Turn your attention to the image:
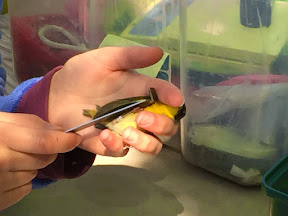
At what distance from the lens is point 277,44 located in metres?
0.55

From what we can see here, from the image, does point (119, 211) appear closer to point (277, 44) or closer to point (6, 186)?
point (6, 186)

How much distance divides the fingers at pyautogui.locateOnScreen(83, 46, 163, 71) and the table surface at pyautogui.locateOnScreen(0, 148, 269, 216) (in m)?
0.18

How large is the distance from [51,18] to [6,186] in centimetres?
51

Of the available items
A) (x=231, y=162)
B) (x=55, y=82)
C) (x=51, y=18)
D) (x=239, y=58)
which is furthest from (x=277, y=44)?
(x=51, y=18)

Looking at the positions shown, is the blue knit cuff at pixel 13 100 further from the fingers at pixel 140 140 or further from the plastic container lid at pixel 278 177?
the plastic container lid at pixel 278 177

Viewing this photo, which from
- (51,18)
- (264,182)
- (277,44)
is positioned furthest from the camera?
(51,18)

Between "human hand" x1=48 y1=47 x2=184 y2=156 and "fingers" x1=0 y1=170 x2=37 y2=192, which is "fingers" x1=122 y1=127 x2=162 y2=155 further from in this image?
"fingers" x1=0 y1=170 x2=37 y2=192

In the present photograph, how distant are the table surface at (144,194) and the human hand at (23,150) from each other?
0.37 ft

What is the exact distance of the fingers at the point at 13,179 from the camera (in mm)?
450

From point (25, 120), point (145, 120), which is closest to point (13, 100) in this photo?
point (25, 120)

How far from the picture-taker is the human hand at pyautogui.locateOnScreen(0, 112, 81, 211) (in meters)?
0.43

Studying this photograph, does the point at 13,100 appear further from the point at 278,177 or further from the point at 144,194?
the point at 278,177

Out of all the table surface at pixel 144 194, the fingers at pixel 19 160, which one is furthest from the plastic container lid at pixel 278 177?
the fingers at pixel 19 160

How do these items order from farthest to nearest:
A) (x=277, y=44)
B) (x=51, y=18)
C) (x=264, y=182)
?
(x=51, y=18) < (x=277, y=44) < (x=264, y=182)
